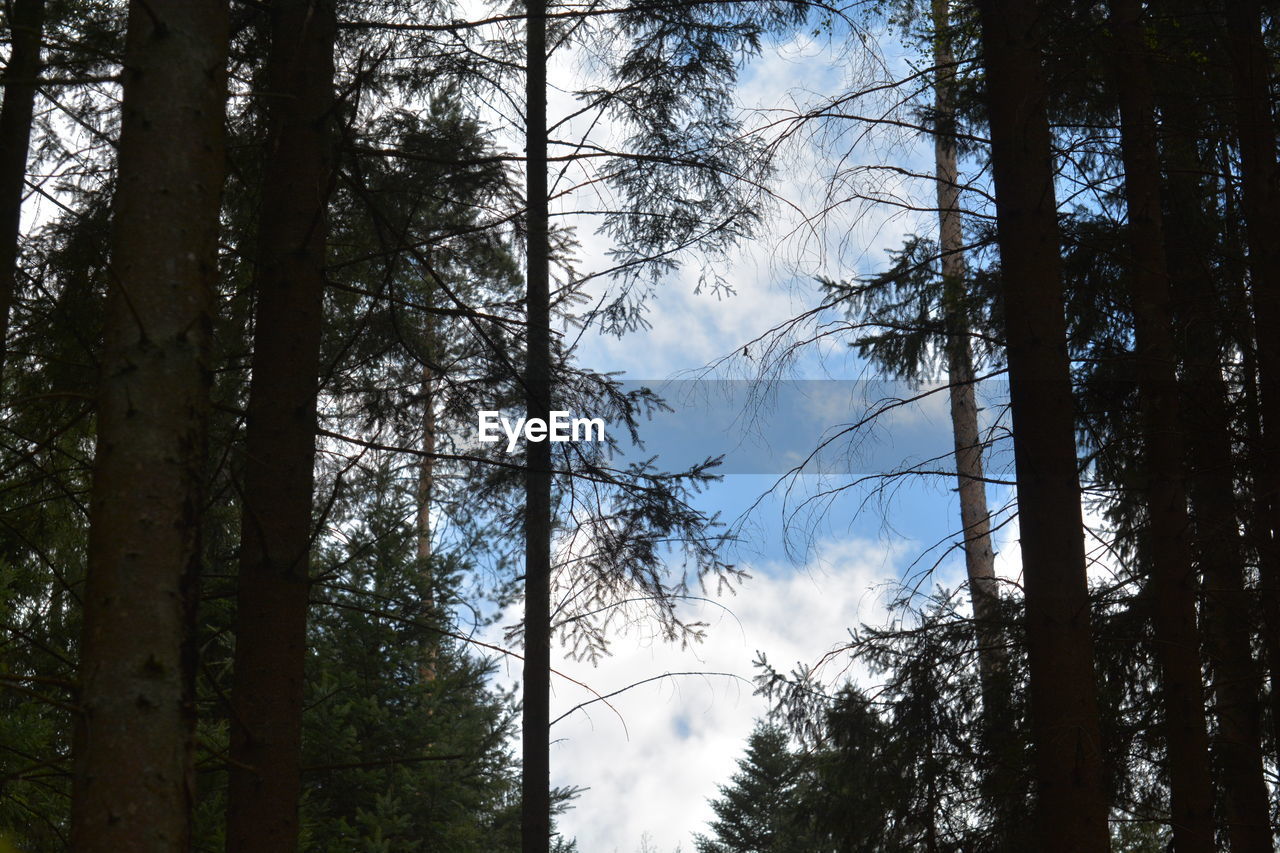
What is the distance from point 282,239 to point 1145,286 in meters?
4.59

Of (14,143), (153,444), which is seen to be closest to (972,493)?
(14,143)

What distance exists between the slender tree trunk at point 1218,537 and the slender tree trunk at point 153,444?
4875 mm

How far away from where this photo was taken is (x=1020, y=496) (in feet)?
16.2

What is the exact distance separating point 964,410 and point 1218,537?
5922 millimetres

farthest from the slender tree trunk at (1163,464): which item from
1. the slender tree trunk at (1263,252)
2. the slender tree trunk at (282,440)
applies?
the slender tree trunk at (282,440)

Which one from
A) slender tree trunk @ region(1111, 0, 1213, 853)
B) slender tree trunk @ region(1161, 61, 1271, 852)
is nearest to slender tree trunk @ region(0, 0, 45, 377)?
slender tree trunk @ region(1111, 0, 1213, 853)

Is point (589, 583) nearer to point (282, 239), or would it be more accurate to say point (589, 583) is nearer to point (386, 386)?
point (386, 386)

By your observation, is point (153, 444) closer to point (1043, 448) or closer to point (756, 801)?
point (1043, 448)

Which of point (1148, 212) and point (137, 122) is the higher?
point (1148, 212)

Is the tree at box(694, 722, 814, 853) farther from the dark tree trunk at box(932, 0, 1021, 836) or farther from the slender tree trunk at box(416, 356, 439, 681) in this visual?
the dark tree trunk at box(932, 0, 1021, 836)

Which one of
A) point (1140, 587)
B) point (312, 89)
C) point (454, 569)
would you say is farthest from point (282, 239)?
point (454, 569)

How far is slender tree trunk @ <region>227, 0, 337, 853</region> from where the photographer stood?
406 cm

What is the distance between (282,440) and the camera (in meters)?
4.40

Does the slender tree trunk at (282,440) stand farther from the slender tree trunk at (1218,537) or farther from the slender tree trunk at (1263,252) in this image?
the slender tree trunk at (1263,252)
